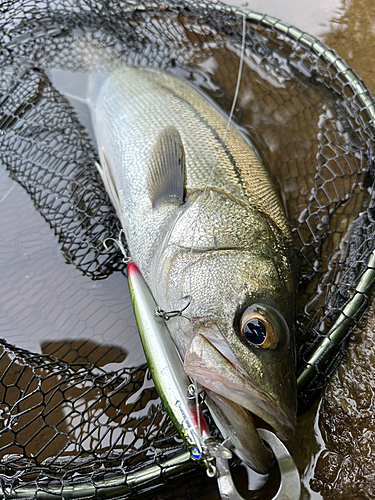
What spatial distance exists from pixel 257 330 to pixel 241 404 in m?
0.27

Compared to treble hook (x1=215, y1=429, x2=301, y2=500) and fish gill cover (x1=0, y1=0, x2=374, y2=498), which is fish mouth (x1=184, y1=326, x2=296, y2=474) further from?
fish gill cover (x1=0, y1=0, x2=374, y2=498)

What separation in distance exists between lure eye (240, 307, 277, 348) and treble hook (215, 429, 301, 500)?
31cm

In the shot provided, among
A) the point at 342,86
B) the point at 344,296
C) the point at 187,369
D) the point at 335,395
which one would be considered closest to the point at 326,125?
the point at 342,86

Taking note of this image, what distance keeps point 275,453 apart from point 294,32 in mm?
2461

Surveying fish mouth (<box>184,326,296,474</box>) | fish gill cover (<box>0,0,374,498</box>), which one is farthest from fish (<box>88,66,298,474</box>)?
fish gill cover (<box>0,0,374,498</box>)

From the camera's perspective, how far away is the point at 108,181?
255 centimetres

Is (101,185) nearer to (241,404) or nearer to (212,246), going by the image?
(212,246)

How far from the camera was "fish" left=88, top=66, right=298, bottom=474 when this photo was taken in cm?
152

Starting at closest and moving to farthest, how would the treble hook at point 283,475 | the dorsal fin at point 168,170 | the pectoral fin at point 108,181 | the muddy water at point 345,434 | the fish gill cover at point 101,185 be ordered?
the treble hook at point 283,475 < the muddy water at point 345,434 < the fish gill cover at point 101,185 < the dorsal fin at point 168,170 < the pectoral fin at point 108,181

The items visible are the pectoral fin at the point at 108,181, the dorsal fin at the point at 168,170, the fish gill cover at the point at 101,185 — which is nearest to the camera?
the fish gill cover at the point at 101,185

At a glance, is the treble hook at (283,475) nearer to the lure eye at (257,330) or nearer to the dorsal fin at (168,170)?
the lure eye at (257,330)

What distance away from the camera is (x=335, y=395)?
1.95m

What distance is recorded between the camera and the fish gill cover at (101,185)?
1.91 meters

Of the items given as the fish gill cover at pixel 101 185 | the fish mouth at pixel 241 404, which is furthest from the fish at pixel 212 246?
the fish gill cover at pixel 101 185
